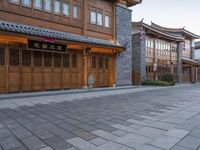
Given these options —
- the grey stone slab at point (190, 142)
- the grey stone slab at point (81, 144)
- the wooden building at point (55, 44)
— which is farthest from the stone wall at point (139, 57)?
the grey stone slab at point (81, 144)

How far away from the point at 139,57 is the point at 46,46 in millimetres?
11200

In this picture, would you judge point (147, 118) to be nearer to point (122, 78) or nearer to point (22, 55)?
point (22, 55)

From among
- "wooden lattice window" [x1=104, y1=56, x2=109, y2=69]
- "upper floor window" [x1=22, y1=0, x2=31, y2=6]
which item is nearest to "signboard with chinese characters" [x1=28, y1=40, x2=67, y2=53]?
"upper floor window" [x1=22, y1=0, x2=31, y2=6]

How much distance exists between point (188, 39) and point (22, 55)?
89.4 ft

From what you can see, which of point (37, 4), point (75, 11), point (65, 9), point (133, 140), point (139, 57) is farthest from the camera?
point (139, 57)

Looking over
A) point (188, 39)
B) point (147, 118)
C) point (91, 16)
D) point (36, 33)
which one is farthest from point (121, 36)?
point (188, 39)

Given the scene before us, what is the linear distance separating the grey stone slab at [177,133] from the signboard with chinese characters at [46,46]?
8.33 meters

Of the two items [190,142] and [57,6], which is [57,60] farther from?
[190,142]

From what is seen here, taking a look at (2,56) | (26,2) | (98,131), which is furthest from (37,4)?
(98,131)

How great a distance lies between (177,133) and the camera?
4.11 m

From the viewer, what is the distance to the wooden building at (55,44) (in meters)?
9.63

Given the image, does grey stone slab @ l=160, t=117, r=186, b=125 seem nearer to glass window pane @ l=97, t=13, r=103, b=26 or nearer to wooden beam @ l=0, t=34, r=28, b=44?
wooden beam @ l=0, t=34, r=28, b=44

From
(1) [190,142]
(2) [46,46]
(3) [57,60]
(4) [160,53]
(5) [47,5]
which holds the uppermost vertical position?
(5) [47,5]

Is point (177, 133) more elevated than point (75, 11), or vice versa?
point (75, 11)
